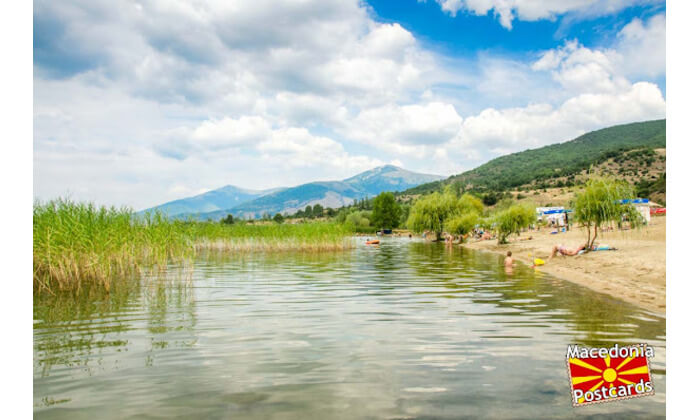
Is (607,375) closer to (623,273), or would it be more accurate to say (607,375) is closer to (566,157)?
(623,273)

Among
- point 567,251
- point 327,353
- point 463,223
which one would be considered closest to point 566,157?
point 463,223

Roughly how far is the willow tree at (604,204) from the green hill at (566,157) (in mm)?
83640

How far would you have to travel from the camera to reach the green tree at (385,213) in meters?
106

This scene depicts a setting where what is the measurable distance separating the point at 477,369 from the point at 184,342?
5.51 meters

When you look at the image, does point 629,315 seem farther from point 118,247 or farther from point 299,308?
point 118,247

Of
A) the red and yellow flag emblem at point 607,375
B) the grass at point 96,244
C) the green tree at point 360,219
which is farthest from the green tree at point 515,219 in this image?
the green tree at point 360,219

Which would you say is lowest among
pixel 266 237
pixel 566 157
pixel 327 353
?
pixel 327 353

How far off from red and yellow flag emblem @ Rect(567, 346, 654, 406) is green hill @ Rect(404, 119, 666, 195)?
106732mm

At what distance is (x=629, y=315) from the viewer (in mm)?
10102

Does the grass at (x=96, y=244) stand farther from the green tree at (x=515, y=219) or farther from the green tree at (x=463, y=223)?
the green tree at (x=463, y=223)

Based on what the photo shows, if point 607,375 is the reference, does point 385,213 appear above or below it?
above

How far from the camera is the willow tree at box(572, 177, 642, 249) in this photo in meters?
23.8

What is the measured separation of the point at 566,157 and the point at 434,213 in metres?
89.8

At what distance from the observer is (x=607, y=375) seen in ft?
16.1
